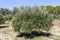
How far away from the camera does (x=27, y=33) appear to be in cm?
2666

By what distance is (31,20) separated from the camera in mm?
24297

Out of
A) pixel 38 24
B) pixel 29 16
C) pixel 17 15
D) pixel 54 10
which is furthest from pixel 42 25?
pixel 54 10

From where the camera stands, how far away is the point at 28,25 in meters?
24.1

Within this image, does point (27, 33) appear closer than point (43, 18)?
No

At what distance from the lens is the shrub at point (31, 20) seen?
2431 centimetres

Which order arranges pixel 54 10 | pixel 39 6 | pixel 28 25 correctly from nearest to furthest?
pixel 28 25 < pixel 39 6 < pixel 54 10

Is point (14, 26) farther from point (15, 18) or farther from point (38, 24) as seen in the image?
point (38, 24)

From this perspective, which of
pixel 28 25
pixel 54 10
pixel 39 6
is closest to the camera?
pixel 28 25

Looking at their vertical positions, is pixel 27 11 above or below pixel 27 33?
above

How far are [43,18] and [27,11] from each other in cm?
232

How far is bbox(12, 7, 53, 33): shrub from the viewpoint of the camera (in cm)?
2431

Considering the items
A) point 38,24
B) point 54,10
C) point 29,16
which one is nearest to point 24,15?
point 29,16

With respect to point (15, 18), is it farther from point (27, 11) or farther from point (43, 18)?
point (43, 18)

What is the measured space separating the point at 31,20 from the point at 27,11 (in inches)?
60.7
